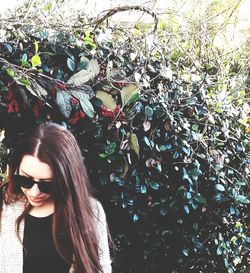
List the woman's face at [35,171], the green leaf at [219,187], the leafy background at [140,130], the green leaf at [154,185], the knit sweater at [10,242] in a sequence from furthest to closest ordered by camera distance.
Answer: the green leaf at [219,187], the green leaf at [154,185], the leafy background at [140,130], the knit sweater at [10,242], the woman's face at [35,171]

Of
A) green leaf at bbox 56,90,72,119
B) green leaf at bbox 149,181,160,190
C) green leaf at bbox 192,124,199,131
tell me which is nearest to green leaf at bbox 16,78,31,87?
green leaf at bbox 56,90,72,119

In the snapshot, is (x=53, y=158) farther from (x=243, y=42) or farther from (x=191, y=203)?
(x=243, y=42)

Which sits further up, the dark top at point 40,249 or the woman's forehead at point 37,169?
the woman's forehead at point 37,169

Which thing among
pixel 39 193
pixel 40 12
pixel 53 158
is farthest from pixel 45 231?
pixel 40 12

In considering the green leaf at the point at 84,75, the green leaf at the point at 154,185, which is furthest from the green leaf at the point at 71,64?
the green leaf at the point at 154,185

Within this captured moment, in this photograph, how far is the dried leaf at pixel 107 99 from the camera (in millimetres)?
1813

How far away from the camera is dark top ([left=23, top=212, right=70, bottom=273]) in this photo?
1.55 metres

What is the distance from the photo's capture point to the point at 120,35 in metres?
2.25

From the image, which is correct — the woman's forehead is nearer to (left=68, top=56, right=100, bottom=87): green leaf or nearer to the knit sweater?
the knit sweater

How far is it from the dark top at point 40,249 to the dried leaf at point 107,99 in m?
0.54

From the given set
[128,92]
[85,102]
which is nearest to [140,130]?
[128,92]

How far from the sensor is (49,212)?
157cm

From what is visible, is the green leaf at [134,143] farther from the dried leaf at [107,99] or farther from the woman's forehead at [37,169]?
the woman's forehead at [37,169]

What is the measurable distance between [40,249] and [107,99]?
0.68 meters
